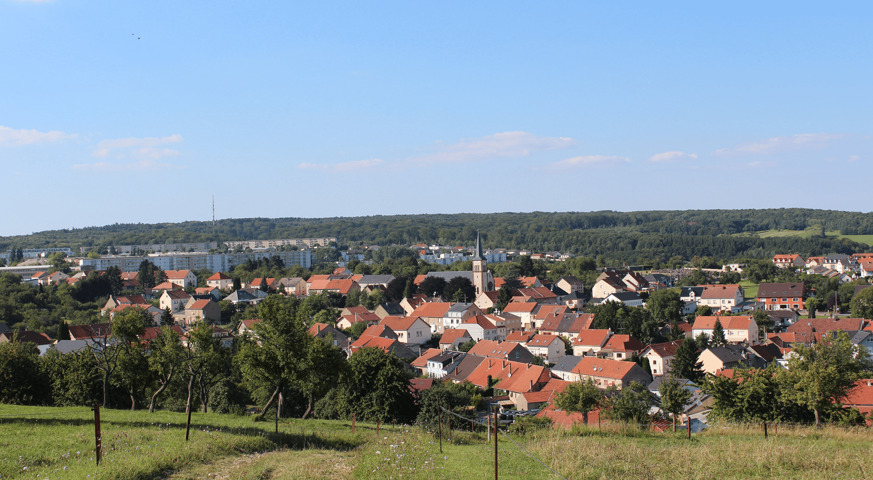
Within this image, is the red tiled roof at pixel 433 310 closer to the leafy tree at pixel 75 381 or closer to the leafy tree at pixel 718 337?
the leafy tree at pixel 718 337

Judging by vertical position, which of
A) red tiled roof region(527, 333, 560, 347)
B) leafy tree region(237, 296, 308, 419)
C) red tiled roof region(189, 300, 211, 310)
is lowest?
red tiled roof region(527, 333, 560, 347)

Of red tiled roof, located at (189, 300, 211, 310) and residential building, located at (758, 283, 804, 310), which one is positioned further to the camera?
residential building, located at (758, 283, 804, 310)

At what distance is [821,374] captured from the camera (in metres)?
18.1

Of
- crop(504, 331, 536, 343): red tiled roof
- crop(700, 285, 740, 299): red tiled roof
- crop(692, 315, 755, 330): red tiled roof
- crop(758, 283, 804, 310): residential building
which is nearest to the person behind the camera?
crop(504, 331, 536, 343): red tiled roof

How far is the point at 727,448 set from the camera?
12039mm

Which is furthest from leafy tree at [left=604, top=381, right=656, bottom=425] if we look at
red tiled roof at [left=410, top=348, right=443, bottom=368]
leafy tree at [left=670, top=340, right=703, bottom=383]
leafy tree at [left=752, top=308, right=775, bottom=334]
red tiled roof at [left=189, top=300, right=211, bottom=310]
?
red tiled roof at [left=189, top=300, right=211, bottom=310]

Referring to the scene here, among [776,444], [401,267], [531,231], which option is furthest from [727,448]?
[531,231]

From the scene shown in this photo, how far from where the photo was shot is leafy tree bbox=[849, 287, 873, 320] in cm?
5944

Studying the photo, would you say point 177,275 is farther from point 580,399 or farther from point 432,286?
point 580,399

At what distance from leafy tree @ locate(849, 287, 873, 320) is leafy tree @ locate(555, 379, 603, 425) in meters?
46.5

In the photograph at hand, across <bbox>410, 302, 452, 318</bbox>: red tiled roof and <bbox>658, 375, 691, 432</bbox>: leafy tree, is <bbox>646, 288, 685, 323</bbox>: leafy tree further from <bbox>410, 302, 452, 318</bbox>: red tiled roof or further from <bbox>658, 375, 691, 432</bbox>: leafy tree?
<bbox>658, 375, 691, 432</bbox>: leafy tree

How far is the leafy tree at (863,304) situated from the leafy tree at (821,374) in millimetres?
45965

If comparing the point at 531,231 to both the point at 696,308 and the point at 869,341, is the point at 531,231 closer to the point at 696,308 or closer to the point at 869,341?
the point at 696,308

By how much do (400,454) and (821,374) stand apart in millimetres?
12824
